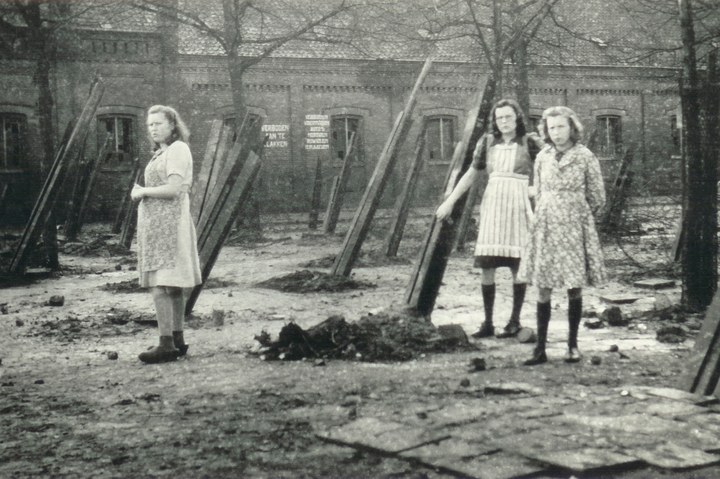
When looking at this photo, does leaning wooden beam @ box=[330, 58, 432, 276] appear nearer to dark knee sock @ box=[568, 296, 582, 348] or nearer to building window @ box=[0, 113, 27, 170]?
dark knee sock @ box=[568, 296, 582, 348]

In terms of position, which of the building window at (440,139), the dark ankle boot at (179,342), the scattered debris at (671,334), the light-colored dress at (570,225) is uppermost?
the building window at (440,139)

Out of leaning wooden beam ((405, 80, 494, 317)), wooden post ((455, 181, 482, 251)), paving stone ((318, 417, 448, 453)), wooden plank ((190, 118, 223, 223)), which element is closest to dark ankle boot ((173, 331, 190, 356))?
leaning wooden beam ((405, 80, 494, 317))

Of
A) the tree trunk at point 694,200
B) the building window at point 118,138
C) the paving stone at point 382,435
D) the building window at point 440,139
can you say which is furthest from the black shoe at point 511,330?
the building window at point 440,139

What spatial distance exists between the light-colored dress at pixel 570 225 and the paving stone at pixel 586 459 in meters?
2.21

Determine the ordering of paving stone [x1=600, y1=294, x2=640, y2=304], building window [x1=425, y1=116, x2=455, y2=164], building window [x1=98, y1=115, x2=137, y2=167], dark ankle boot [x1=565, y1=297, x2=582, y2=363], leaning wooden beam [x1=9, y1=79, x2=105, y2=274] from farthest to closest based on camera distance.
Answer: building window [x1=425, y1=116, x2=455, y2=164] → building window [x1=98, y1=115, x2=137, y2=167] → leaning wooden beam [x1=9, y1=79, x2=105, y2=274] → paving stone [x1=600, y1=294, x2=640, y2=304] → dark ankle boot [x1=565, y1=297, x2=582, y2=363]

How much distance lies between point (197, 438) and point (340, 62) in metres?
25.9

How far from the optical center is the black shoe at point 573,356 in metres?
5.70

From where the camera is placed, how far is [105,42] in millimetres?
25969

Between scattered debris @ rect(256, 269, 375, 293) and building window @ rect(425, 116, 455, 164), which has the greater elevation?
building window @ rect(425, 116, 455, 164)

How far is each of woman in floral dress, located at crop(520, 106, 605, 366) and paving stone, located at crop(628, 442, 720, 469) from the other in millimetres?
2046

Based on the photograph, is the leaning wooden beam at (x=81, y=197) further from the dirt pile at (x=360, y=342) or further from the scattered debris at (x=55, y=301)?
the dirt pile at (x=360, y=342)

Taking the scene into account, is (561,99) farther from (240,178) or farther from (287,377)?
(287,377)

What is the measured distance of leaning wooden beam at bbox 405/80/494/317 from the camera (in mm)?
7086

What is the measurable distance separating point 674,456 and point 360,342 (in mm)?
3054
